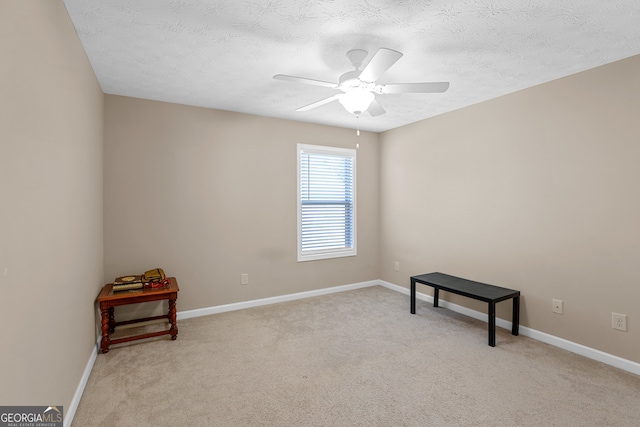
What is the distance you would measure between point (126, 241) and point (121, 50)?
190cm

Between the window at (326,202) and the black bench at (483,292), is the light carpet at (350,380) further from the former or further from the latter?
the window at (326,202)

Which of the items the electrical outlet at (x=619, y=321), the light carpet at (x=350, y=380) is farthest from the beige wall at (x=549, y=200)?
the light carpet at (x=350, y=380)

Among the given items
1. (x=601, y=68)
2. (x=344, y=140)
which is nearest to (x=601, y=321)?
(x=601, y=68)

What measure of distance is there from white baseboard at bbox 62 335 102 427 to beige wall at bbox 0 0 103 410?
0.21 feet

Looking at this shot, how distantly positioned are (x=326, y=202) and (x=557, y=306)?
2.88m

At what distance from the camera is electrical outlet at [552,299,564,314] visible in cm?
292

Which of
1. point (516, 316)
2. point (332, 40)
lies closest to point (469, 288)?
point (516, 316)

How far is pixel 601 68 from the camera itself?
261cm

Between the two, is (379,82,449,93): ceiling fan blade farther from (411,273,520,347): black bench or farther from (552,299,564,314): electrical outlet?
(552,299,564,314): electrical outlet

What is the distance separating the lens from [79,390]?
2.13 m

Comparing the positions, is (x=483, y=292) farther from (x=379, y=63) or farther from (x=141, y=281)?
(x=141, y=281)

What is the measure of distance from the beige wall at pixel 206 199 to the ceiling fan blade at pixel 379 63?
2217mm

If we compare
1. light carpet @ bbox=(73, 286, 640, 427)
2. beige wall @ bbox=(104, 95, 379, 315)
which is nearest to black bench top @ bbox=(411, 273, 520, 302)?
light carpet @ bbox=(73, 286, 640, 427)

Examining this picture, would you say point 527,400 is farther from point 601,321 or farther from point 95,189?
point 95,189
